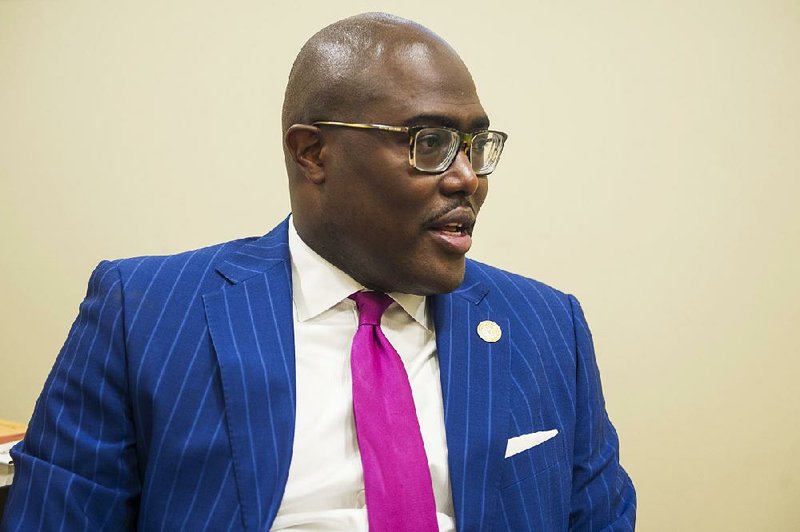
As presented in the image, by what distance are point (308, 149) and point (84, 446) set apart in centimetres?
52

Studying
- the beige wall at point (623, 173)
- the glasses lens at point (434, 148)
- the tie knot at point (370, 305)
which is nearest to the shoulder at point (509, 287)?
the tie knot at point (370, 305)

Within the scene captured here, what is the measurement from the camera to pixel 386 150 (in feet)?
3.89

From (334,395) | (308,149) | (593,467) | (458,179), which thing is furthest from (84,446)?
(593,467)

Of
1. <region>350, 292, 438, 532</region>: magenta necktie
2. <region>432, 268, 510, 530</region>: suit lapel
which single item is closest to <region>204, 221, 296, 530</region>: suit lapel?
<region>350, 292, 438, 532</region>: magenta necktie

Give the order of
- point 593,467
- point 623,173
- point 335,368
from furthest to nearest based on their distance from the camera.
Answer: point 623,173 < point 593,467 < point 335,368

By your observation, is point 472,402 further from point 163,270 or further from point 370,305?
point 163,270

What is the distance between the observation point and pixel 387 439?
46.8 inches

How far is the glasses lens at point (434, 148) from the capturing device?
1.18 m

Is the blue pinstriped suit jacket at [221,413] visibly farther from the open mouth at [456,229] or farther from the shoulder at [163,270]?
the open mouth at [456,229]

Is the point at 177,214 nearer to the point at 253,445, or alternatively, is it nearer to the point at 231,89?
the point at 231,89

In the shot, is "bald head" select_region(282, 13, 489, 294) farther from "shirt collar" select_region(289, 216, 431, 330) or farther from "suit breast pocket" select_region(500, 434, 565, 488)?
"suit breast pocket" select_region(500, 434, 565, 488)

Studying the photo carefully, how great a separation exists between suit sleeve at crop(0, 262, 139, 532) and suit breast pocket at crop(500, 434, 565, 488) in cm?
54

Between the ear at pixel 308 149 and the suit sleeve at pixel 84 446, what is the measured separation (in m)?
0.33

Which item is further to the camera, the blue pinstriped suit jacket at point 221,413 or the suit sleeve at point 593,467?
the suit sleeve at point 593,467
